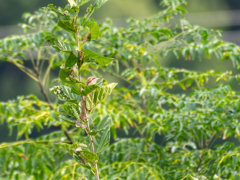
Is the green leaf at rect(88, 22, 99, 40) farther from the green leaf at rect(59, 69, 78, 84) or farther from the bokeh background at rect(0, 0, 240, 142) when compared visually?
the bokeh background at rect(0, 0, 240, 142)

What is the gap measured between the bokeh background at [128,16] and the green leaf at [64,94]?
2244 mm

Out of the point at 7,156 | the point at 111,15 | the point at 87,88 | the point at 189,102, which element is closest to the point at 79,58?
A: the point at 87,88

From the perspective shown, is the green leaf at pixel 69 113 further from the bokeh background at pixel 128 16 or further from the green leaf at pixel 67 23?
the bokeh background at pixel 128 16

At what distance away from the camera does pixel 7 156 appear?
0.73m

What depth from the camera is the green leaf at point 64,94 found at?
269 millimetres

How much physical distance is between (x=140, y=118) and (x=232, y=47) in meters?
0.33

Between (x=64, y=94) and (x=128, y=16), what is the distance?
8.64ft

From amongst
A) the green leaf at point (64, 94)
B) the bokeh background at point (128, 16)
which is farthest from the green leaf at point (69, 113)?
the bokeh background at point (128, 16)

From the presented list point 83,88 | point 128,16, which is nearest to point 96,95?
point 83,88

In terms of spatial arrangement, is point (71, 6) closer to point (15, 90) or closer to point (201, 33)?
point (201, 33)

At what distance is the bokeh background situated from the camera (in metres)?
2.66

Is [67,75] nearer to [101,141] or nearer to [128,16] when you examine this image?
[101,141]

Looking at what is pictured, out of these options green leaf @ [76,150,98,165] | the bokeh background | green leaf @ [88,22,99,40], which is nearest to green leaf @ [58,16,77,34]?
green leaf @ [88,22,99,40]

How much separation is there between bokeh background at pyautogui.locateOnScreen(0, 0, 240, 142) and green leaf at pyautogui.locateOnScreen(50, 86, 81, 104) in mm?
2244
